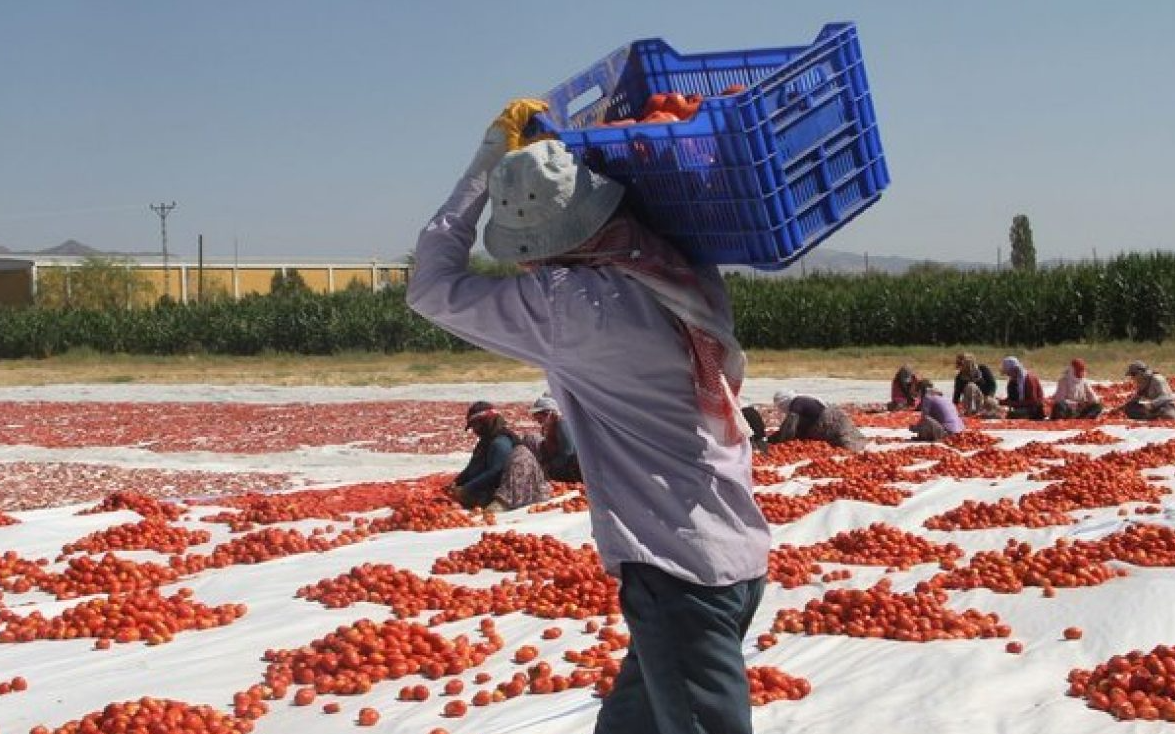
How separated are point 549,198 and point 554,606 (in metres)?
3.96

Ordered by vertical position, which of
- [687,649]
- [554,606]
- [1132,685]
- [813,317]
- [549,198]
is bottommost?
[813,317]

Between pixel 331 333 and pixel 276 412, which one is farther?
pixel 331 333

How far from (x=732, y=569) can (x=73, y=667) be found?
420 centimetres

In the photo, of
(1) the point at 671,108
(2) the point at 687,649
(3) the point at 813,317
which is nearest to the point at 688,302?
(1) the point at 671,108

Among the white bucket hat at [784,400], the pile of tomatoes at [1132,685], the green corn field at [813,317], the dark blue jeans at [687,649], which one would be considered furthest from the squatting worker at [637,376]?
the green corn field at [813,317]

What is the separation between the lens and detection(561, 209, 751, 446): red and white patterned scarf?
116 inches

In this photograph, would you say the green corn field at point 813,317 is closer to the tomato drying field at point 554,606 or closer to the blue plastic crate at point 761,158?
the tomato drying field at point 554,606

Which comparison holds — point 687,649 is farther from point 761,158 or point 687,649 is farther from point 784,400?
point 784,400

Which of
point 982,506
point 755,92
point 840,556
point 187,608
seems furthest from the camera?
point 982,506

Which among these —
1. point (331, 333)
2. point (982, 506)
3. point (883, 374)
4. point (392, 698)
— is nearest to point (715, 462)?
point (392, 698)

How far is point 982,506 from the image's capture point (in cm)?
851

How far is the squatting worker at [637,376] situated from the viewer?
2951 mm

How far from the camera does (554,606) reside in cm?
656

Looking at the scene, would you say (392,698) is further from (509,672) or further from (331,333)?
(331,333)
